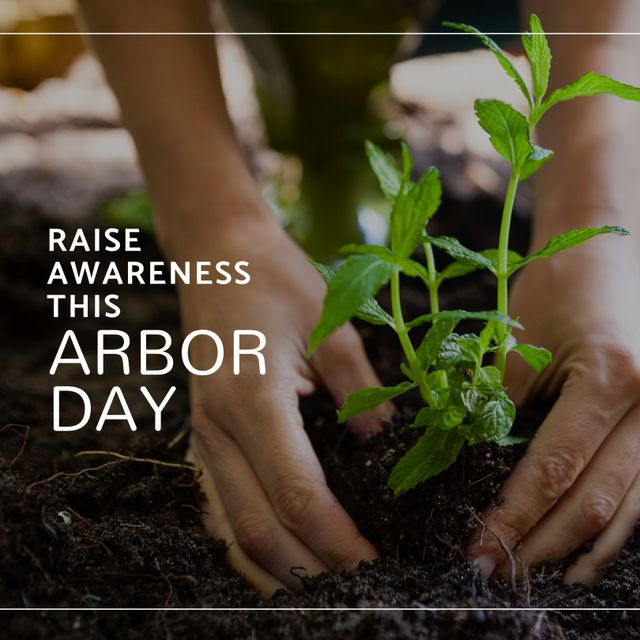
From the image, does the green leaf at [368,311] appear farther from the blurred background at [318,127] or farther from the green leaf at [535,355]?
the blurred background at [318,127]

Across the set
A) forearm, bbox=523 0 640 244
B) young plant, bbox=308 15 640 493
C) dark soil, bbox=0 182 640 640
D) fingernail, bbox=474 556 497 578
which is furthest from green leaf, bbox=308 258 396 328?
forearm, bbox=523 0 640 244

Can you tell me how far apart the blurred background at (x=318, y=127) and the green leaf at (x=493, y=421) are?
4.27ft

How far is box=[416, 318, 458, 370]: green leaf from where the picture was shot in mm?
925

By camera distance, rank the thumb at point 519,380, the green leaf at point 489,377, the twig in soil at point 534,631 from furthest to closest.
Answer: the thumb at point 519,380 < the green leaf at point 489,377 < the twig in soil at point 534,631

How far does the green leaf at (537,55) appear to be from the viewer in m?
0.92

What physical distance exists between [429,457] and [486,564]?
0.18 m

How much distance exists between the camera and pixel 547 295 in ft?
4.28

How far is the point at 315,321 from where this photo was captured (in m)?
1.36

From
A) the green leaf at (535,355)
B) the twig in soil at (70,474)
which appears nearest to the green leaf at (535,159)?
the green leaf at (535,355)

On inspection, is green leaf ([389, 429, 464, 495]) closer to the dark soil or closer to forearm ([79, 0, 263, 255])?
the dark soil

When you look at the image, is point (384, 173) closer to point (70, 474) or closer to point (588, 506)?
A: point (588, 506)

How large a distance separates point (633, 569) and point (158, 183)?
3.84 feet

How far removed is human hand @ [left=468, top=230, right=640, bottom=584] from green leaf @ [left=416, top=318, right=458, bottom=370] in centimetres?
26

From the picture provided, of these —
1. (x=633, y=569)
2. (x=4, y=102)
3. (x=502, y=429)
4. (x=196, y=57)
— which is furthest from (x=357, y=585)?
(x=4, y=102)
